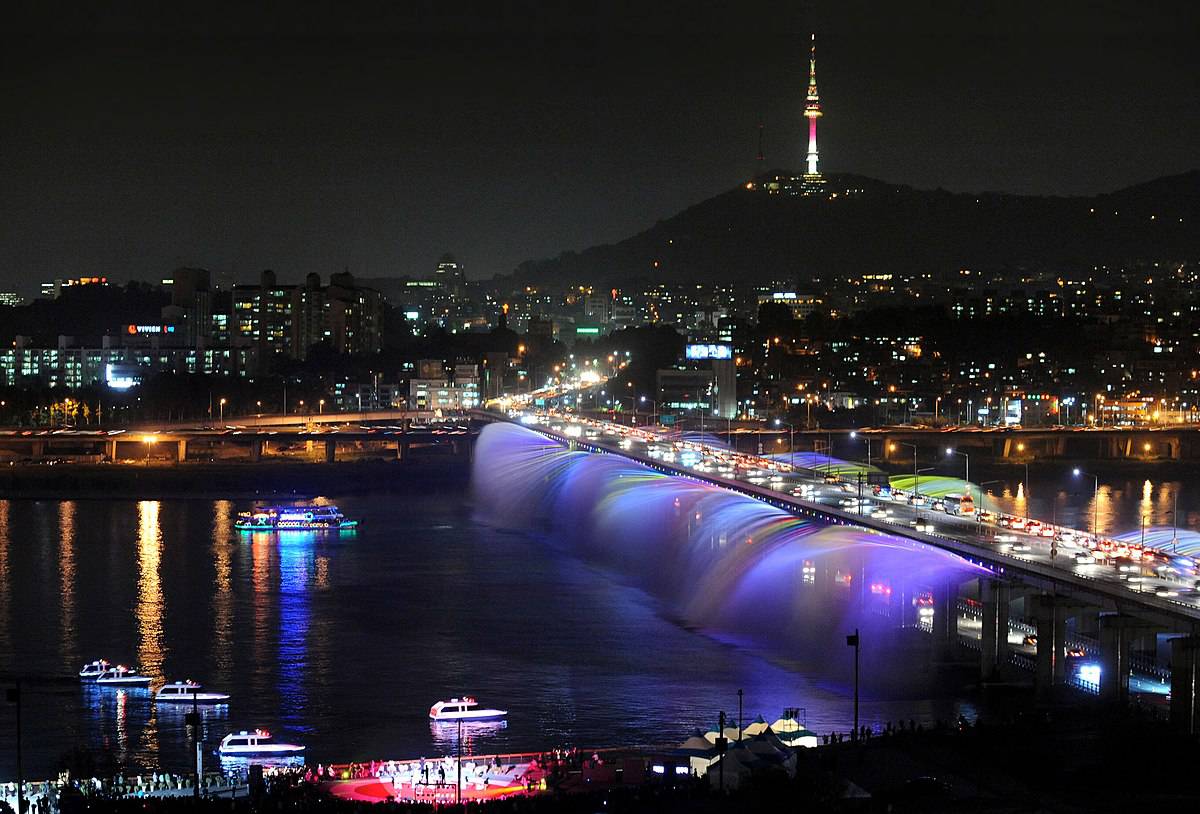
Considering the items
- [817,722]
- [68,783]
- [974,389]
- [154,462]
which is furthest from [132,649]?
[974,389]

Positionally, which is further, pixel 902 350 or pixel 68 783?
pixel 902 350

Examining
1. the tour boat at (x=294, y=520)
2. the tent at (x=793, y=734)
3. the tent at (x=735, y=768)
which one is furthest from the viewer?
the tour boat at (x=294, y=520)

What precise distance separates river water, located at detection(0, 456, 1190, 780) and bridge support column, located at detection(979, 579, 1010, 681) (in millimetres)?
1222

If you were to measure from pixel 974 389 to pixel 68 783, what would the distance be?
62285 millimetres

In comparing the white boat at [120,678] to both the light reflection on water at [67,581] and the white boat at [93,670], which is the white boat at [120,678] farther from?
the light reflection on water at [67,581]

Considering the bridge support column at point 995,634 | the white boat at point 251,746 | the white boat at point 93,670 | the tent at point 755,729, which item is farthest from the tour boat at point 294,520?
the tent at point 755,729

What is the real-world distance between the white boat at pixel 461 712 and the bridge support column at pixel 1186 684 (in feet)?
21.1

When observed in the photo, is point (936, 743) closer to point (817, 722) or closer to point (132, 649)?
point (817, 722)

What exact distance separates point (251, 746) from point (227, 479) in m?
30.8

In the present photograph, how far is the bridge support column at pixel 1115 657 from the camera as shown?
55.4 feet

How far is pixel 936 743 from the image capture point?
50.3 ft

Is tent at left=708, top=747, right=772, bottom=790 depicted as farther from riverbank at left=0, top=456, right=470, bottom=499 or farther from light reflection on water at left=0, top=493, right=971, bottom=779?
riverbank at left=0, top=456, right=470, bottom=499

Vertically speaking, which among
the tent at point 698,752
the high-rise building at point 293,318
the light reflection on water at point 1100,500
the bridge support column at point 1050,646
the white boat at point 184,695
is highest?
the high-rise building at point 293,318

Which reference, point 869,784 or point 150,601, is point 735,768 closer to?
point 869,784
